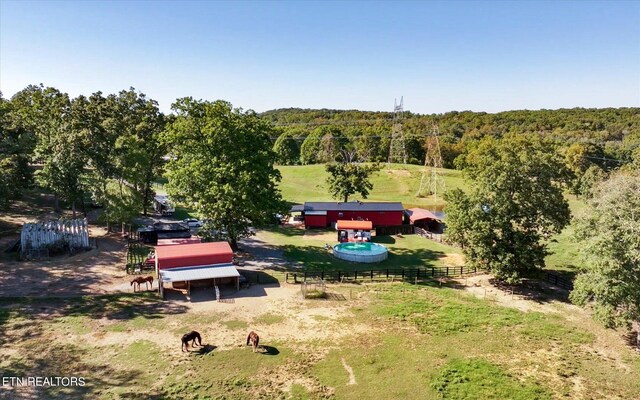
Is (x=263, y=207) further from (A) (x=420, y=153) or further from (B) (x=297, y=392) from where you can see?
(A) (x=420, y=153)

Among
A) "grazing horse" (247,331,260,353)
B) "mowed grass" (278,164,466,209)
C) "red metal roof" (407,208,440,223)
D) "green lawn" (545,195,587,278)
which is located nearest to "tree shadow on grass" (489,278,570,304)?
"green lawn" (545,195,587,278)

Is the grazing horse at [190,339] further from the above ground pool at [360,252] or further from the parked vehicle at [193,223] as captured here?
the parked vehicle at [193,223]

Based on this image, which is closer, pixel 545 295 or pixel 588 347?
pixel 588 347

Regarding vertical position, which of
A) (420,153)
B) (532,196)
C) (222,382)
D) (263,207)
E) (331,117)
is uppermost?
(331,117)

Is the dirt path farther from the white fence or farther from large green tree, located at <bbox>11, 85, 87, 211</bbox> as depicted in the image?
large green tree, located at <bbox>11, 85, 87, 211</bbox>

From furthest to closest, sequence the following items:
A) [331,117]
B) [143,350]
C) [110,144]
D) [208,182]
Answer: [331,117], [110,144], [208,182], [143,350]

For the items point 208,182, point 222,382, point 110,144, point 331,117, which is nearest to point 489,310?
point 222,382

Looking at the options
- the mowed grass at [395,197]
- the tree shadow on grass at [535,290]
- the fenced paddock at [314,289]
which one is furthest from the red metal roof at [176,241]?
the tree shadow on grass at [535,290]
